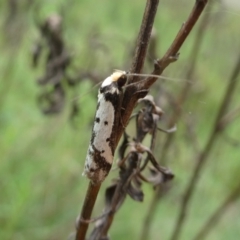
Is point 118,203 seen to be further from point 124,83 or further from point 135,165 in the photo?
point 124,83

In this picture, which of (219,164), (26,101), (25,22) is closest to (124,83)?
(25,22)

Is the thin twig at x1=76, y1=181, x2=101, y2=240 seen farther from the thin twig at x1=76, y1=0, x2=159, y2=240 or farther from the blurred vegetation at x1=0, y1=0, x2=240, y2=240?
the blurred vegetation at x1=0, y1=0, x2=240, y2=240

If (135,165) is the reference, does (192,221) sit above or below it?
below

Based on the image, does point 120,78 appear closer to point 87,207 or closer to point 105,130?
point 105,130

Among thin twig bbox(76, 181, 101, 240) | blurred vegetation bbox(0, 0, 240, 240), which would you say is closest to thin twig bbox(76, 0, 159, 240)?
thin twig bbox(76, 181, 101, 240)

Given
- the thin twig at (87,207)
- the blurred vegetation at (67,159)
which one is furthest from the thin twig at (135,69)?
the blurred vegetation at (67,159)

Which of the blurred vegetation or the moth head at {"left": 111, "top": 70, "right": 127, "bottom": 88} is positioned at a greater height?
the moth head at {"left": 111, "top": 70, "right": 127, "bottom": 88}

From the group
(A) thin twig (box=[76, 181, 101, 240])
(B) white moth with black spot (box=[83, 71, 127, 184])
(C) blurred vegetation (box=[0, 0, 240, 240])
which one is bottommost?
(C) blurred vegetation (box=[0, 0, 240, 240])

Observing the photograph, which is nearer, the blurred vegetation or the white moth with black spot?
the white moth with black spot

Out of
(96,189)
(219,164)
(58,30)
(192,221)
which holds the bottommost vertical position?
(192,221)
